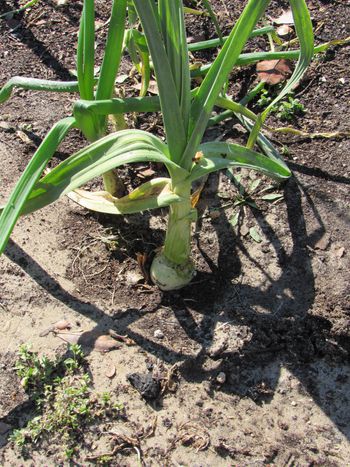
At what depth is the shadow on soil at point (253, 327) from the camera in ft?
5.82

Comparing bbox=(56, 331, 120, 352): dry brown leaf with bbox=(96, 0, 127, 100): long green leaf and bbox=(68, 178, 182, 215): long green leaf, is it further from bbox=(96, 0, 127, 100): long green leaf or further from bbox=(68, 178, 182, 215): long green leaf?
bbox=(96, 0, 127, 100): long green leaf

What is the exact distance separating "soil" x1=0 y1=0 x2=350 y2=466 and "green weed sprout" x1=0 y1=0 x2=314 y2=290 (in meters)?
0.25

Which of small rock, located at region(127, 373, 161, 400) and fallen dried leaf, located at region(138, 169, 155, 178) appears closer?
small rock, located at region(127, 373, 161, 400)

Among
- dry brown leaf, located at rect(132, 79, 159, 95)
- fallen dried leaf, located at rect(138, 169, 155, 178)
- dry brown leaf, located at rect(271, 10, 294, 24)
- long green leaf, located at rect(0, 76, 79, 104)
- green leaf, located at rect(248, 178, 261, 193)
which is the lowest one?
long green leaf, located at rect(0, 76, 79, 104)

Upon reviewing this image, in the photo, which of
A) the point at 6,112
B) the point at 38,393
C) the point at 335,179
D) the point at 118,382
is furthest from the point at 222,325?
the point at 6,112

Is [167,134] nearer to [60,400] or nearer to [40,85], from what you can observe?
[40,85]

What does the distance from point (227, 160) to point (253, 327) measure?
541mm

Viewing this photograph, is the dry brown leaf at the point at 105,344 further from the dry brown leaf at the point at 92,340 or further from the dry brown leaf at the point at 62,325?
the dry brown leaf at the point at 62,325

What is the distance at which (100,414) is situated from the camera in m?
1.71

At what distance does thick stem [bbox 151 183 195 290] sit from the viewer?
1.73 meters

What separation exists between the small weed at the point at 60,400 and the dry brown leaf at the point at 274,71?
1.30 metres

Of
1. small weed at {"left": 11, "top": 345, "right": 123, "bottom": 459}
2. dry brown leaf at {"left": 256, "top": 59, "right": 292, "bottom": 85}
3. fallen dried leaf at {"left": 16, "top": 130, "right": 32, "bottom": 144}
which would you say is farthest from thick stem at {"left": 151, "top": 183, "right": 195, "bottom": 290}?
dry brown leaf at {"left": 256, "top": 59, "right": 292, "bottom": 85}

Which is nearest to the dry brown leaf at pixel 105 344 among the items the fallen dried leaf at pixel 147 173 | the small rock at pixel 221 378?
the small rock at pixel 221 378

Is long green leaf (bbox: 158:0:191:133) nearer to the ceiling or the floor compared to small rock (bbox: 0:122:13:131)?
nearer to the floor
